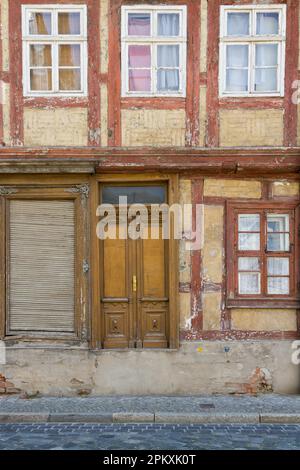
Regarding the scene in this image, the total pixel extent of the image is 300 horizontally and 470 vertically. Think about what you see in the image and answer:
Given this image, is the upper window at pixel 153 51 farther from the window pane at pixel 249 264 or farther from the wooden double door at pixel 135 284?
the window pane at pixel 249 264

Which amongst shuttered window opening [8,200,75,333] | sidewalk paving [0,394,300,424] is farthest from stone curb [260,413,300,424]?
shuttered window opening [8,200,75,333]

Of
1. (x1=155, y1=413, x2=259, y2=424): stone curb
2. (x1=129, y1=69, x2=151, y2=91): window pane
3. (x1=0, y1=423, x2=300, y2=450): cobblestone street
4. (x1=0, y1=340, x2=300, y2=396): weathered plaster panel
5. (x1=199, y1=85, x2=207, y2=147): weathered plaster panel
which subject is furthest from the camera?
(x1=129, y1=69, x2=151, y2=91): window pane

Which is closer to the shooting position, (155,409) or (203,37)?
(155,409)

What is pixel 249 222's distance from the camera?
312 inches

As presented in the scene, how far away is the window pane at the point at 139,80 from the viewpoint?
25.9ft

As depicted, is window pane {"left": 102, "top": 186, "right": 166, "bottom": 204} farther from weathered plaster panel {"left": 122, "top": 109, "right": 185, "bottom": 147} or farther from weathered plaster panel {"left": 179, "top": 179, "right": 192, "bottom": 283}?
weathered plaster panel {"left": 122, "top": 109, "right": 185, "bottom": 147}

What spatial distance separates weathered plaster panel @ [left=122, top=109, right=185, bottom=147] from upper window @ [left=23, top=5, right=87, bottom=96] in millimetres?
940

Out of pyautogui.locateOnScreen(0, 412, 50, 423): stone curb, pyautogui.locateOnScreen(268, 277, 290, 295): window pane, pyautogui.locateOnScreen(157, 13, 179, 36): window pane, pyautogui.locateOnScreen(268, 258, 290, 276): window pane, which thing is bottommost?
pyautogui.locateOnScreen(0, 412, 50, 423): stone curb

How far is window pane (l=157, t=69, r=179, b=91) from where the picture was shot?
7.89 metres

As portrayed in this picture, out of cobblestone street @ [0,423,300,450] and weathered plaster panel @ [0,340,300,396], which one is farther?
weathered plaster panel @ [0,340,300,396]

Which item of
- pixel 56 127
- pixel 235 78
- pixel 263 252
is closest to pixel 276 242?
pixel 263 252

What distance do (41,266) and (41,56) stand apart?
3.58m

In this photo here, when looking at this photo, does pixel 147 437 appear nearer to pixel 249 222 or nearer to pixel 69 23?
pixel 249 222
